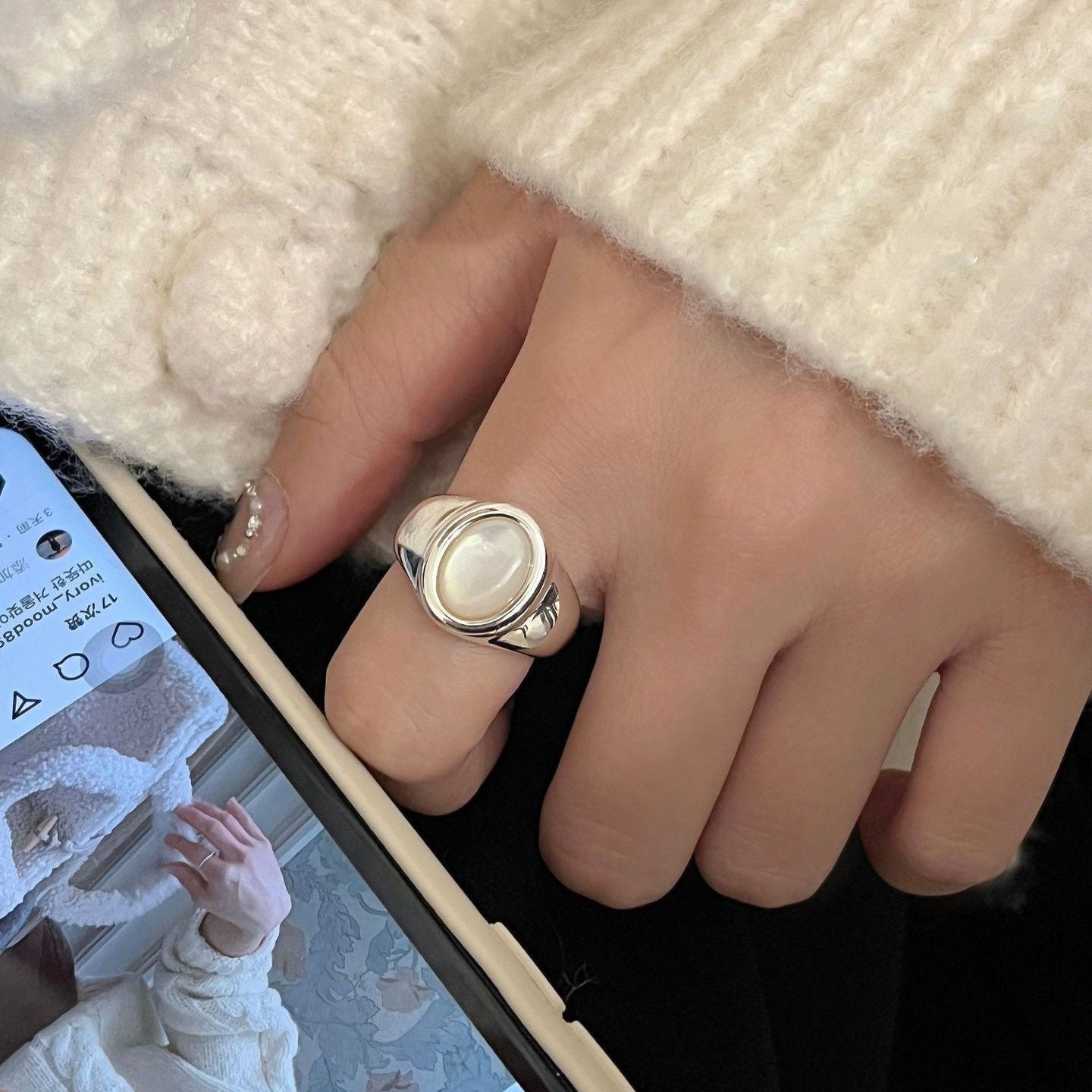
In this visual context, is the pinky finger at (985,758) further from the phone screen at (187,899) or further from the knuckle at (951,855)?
the phone screen at (187,899)

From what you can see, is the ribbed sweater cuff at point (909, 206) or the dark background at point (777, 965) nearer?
the ribbed sweater cuff at point (909, 206)

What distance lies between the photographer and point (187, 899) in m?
0.37

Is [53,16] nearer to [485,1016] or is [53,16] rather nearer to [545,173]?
[545,173]

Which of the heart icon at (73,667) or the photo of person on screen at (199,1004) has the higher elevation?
the heart icon at (73,667)

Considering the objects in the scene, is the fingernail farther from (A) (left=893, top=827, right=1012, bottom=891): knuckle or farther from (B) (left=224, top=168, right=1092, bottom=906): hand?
(A) (left=893, top=827, right=1012, bottom=891): knuckle

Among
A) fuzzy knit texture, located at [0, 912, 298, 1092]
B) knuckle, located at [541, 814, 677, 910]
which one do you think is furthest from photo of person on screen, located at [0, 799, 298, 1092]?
knuckle, located at [541, 814, 677, 910]

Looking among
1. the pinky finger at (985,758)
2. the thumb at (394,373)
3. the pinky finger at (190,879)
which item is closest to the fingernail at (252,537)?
the thumb at (394,373)

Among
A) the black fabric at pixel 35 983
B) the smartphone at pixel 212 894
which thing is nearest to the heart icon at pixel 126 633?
the smartphone at pixel 212 894

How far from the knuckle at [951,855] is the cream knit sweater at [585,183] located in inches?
4.6

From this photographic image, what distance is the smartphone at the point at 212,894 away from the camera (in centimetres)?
35

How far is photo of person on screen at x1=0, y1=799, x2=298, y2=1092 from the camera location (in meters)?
0.34

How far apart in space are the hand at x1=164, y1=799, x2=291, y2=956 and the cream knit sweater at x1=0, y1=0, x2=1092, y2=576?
15 cm

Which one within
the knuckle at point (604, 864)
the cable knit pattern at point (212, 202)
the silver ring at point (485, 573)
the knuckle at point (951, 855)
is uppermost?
the cable knit pattern at point (212, 202)

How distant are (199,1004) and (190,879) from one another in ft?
0.15
